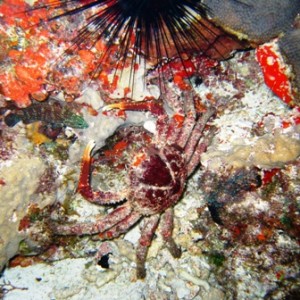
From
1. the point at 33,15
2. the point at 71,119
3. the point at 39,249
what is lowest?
the point at 39,249

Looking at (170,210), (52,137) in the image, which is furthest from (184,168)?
(52,137)

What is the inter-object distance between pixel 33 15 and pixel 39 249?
3209mm

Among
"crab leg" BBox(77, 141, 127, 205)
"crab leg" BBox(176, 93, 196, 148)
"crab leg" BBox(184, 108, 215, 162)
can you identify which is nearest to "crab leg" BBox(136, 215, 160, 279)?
"crab leg" BBox(77, 141, 127, 205)

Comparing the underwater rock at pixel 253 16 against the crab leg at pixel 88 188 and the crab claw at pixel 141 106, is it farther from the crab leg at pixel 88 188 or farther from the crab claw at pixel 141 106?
the crab leg at pixel 88 188

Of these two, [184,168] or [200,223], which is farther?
[200,223]

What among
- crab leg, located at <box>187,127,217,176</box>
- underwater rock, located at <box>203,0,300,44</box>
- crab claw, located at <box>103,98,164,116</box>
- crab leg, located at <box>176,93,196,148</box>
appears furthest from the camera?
crab leg, located at <box>187,127,217,176</box>

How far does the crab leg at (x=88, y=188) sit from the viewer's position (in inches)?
151

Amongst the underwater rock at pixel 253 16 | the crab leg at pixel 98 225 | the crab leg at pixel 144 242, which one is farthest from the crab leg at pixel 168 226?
the underwater rock at pixel 253 16

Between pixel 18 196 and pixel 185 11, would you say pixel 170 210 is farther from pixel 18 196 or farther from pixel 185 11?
pixel 185 11

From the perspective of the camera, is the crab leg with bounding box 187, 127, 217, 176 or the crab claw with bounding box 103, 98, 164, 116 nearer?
the crab claw with bounding box 103, 98, 164, 116

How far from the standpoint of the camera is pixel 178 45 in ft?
11.1

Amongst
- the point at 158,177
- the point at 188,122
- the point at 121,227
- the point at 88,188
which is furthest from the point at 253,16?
the point at 121,227

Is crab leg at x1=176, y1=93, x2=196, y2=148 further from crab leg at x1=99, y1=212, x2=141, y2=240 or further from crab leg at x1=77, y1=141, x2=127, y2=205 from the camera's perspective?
crab leg at x1=99, y1=212, x2=141, y2=240

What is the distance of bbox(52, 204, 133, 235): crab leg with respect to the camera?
4203mm
